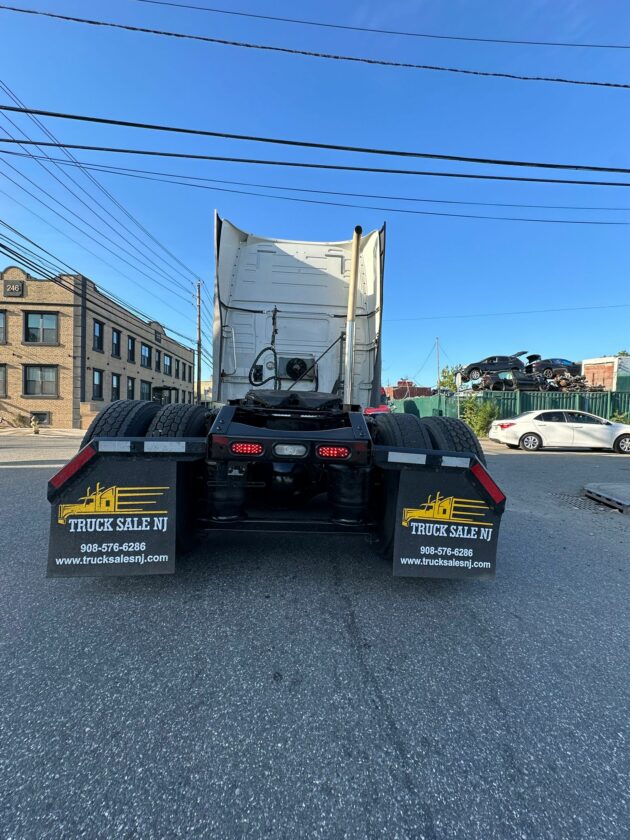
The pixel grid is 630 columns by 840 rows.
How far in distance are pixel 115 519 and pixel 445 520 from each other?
2.18 m

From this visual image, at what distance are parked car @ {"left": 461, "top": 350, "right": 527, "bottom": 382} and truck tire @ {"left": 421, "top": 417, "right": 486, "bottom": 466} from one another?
18.1 meters

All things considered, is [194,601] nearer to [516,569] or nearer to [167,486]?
[167,486]

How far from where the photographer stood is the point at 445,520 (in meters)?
2.91

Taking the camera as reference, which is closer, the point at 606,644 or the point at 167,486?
the point at 606,644

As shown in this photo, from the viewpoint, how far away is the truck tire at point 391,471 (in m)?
3.08

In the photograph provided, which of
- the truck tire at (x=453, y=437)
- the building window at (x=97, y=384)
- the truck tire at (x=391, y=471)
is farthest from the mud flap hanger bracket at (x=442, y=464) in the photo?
the building window at (x=97, y=384)

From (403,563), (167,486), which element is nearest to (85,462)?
(167,486)

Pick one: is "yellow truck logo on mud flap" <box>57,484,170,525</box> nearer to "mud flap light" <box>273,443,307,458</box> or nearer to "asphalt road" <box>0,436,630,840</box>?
"asphalt road" <box>0,436,630,840</box>

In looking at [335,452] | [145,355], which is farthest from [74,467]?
[145,355]

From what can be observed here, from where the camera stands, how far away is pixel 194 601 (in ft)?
9.57

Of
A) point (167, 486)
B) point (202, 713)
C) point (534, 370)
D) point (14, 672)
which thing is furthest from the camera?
point (534, 370)

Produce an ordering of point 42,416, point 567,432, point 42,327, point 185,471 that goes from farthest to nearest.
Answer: point 42,327 → point 42,416 → point 567,432 → point 185,471

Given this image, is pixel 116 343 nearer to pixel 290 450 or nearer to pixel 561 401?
pixel 561 401

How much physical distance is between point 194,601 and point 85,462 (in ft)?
3.83
